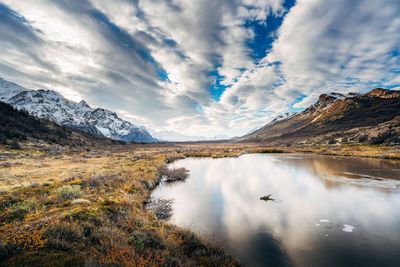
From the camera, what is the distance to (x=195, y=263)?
7352mm

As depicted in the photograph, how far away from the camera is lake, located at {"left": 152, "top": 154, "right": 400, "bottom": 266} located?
31.0ft

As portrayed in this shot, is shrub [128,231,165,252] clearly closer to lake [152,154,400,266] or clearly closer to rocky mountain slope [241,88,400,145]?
lake [152,154,400,266]

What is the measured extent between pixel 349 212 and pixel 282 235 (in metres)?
7.16

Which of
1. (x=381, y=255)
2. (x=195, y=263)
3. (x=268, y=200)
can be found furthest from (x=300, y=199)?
(x=195, y=263)

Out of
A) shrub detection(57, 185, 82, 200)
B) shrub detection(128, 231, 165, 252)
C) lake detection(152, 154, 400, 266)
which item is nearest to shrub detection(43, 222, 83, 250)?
shrub detection(128, 231, 165, 252)

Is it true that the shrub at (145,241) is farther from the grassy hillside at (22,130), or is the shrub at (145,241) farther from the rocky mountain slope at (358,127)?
the rocky mountain slope at (358,127)

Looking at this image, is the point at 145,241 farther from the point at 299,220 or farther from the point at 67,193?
the point at 299,220

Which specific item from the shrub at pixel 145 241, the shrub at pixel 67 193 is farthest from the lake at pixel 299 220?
the shrub at pixel 67 193

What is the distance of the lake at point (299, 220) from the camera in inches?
372

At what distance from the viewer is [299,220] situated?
13359mm

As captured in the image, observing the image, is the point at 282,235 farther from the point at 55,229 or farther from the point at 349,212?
the point at 55,229

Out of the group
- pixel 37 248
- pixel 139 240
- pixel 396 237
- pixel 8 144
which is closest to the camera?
pixel 37 248

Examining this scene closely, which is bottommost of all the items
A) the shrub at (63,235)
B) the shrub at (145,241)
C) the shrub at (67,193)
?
the shrub at (145,241)

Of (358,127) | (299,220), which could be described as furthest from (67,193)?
(358,127)
